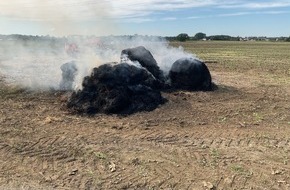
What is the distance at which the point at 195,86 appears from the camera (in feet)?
42.7

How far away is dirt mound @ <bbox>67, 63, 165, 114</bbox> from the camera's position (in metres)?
10.6

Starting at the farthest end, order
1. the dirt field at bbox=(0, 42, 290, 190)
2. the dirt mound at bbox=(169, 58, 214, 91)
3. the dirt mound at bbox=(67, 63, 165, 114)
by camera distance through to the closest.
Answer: the dirt mound at bbox=(169, 58, 214, 91) → the dirt mound at bbox=(67, 63, 165, 114) → the dirt field at bbox=(0, 42, 290, 190)

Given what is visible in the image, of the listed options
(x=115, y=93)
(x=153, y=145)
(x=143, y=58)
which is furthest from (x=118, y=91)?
(x=153, y=145)

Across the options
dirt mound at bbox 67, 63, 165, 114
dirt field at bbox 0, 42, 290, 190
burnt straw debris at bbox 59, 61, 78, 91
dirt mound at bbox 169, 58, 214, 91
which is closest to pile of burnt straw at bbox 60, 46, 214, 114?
dirt mound at bbox 67, 63, 165, 114

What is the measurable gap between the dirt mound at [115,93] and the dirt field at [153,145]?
425 mm

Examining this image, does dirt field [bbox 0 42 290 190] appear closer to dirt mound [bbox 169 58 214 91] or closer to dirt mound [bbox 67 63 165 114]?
dirt mound [bbox 67 63 165 114]

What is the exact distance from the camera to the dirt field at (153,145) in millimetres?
6555

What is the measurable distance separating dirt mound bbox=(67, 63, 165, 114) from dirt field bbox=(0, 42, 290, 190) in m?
0.43

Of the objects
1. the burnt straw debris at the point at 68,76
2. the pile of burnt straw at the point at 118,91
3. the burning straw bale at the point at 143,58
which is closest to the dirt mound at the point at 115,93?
the pile of burnt straw at the point at 118,91

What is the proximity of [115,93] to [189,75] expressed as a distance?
3.13 meters

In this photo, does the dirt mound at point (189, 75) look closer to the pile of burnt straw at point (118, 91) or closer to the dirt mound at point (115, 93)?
the pile of burnt straw at point (118, 91)

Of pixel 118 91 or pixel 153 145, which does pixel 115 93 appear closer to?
pixel 118 91

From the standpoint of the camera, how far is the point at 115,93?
1074 cm

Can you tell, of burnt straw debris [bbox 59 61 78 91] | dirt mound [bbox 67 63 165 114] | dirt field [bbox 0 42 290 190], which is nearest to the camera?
Result: dirt field [bbox 0 42 290 190]
